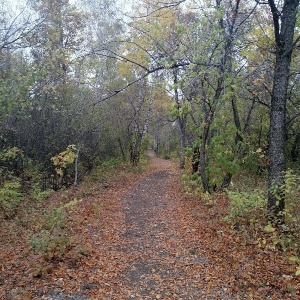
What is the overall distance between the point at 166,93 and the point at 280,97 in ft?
28.6

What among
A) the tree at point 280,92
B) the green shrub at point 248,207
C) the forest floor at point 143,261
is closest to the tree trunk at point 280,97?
the tree at point 280,92

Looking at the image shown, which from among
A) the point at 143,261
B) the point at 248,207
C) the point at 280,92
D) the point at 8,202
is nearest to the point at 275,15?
the point at 280,92

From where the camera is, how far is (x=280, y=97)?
5828mm

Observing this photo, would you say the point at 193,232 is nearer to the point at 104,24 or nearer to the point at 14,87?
the point at 14,87

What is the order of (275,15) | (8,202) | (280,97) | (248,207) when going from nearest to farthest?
(275,15) < (280,97) < (248,207) < (8,202)

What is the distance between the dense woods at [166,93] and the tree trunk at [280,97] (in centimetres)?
2

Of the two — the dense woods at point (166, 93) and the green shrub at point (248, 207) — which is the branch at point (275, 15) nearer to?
the dense woods at point (166, 93)

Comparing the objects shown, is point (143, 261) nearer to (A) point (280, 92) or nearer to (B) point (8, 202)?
(A) point (280, 92)

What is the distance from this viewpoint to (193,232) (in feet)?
24.0

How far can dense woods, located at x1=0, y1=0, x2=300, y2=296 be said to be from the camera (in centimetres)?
612

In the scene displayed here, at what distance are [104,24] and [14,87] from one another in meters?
12.6

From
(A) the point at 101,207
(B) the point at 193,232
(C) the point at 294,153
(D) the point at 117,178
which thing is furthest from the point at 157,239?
(C) the point at 294,153

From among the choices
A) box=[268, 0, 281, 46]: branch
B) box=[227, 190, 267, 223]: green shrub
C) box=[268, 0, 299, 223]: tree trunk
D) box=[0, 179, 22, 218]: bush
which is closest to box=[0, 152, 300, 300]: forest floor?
box=[227, 190, 267, 223]: green shrub

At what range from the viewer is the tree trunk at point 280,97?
5676 mm
